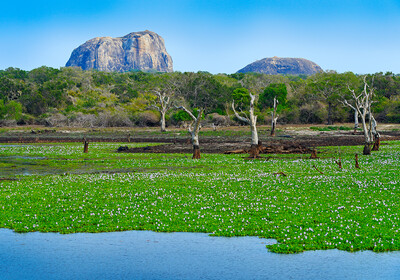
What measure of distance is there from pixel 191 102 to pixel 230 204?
97395 mm

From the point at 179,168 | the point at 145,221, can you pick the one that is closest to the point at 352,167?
the point at 179,168

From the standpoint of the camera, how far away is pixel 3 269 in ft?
37.2

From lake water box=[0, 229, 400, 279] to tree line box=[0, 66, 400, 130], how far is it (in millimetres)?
79058

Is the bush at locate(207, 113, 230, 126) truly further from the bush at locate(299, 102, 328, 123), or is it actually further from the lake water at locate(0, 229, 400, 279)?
the lake water at locate(0, 229, 400, 279)

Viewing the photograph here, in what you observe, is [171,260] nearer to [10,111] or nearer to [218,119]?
[218,119]

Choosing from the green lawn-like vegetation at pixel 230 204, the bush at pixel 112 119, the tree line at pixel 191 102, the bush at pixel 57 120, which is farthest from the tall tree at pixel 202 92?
the green lawn-like vegetation at pixel 230 204

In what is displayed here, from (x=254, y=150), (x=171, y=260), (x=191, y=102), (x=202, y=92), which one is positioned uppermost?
(x=202, y=92)

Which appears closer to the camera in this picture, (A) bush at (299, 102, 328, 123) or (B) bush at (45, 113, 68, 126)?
(A) bush at (299, 102, 328, 123)

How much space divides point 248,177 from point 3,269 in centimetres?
1646

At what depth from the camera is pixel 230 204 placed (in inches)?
706

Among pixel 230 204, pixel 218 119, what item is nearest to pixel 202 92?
pixel 218 119

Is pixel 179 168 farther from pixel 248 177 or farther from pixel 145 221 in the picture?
pixel 145 221

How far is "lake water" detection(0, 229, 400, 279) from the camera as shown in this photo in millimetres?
10875

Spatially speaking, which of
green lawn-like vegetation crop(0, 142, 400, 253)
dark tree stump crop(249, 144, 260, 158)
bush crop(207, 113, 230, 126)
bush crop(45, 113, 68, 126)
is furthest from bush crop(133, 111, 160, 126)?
green lawn-like vegetation crop(0, 142, 400, 253)
